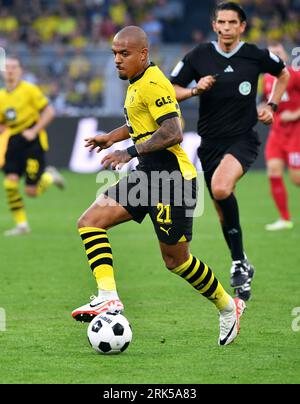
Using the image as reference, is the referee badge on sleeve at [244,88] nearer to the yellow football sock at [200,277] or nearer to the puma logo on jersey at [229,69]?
the puma logo on jersey at [229,69]

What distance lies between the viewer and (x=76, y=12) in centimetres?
3058

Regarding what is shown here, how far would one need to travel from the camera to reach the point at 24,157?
A: 1449 cm

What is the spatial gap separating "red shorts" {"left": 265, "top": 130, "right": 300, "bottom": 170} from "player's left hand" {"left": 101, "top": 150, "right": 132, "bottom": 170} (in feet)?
25.7

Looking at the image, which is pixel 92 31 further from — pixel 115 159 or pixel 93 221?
pixel 115 159

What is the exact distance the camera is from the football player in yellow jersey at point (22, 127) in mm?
14344

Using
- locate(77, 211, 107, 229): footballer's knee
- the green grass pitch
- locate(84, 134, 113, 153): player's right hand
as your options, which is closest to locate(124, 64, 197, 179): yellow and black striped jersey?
locate(84, 134, 113, 153): player's right hand

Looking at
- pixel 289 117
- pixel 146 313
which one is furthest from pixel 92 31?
pixel 146 313

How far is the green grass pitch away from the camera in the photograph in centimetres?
605

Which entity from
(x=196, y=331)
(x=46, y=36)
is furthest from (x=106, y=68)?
(x=196, y=331)

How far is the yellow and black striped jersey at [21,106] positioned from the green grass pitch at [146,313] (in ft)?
5.21

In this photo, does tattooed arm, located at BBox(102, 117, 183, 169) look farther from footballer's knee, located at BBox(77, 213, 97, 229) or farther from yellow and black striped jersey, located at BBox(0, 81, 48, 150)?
yellow and black striped jersey, located at BBox(0, 81, 48, 150)
